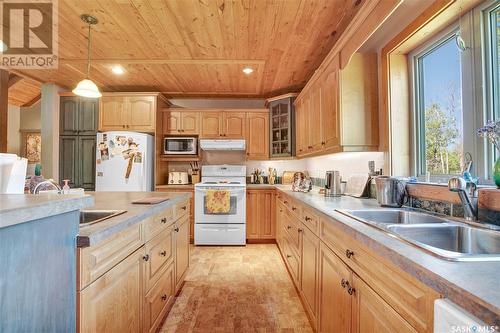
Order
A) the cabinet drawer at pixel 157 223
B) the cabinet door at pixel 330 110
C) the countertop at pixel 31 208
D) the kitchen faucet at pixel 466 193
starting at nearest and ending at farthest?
the countertop at pixel 31 208, the kitchen faucet at pixel 466 193, the cabinet drawer at pixel 157 223, the cabinet door at pixel 330 110

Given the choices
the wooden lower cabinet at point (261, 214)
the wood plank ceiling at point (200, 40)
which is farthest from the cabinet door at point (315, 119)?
the wooden lower cabinet at point (261, 214)

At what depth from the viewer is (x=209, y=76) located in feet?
11.6

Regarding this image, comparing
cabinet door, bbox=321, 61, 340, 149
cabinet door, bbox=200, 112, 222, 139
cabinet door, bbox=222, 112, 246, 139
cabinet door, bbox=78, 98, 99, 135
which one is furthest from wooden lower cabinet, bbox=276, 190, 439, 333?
cabinet door, bbox=78, 98, 99, 135

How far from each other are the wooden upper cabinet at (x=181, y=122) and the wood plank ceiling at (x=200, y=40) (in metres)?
0.47

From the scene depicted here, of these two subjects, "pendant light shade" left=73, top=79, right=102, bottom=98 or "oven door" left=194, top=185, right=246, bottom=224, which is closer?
"pendant light shade" left=73, top=79, right=102, bottom=98

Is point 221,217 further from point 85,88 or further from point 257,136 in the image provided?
point 85,88

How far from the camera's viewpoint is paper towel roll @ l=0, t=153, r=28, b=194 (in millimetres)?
852

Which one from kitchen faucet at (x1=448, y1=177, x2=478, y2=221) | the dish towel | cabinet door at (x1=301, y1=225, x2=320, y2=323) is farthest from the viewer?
the dish towel

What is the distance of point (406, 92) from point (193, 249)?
10.3 feet

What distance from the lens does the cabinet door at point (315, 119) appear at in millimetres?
2734

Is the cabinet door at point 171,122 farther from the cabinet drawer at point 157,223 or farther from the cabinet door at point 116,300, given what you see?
the cabinet door at point 116,300

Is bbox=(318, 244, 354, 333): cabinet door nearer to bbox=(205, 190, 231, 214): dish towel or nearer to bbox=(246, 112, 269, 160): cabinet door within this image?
bbox=(205, 190, 231, 214): dish towel

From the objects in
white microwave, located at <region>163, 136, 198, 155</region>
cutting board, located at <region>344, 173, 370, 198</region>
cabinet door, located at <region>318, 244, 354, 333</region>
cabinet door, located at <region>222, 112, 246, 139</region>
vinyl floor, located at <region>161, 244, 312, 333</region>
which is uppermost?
cabinet door, located at <region>222, 112, 246, 139</region>

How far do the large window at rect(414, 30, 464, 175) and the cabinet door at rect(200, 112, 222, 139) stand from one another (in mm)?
2865
